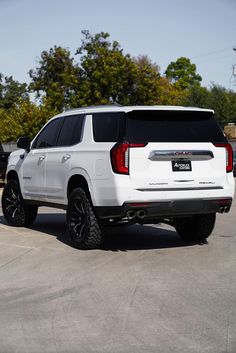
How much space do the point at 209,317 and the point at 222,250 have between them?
3.22 meters

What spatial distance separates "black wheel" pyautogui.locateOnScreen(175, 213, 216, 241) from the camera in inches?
352

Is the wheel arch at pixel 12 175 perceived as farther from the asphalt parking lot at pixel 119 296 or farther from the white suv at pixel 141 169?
the white suv at pixel 141 169

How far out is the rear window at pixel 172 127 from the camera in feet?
25.6

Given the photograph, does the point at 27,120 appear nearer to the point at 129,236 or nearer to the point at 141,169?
the point at 129,236

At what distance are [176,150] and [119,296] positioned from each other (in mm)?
2573

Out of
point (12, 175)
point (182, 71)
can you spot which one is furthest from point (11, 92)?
point (12, 175)

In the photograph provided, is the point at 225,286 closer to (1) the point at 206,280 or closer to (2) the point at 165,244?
(1) the point at 206,280

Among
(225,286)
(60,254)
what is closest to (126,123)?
(60,254)

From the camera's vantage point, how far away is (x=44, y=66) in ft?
154

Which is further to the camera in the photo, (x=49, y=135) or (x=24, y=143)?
(x=24, y=143)

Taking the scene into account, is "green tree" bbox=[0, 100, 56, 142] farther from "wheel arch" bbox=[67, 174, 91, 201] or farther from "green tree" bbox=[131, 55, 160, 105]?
"wheel arch" bbox=[67, 174, 91, 201]

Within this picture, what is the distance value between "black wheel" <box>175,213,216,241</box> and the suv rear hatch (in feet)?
3.10

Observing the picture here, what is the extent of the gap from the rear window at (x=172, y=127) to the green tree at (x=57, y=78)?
1432 inches

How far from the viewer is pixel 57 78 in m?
46.3
